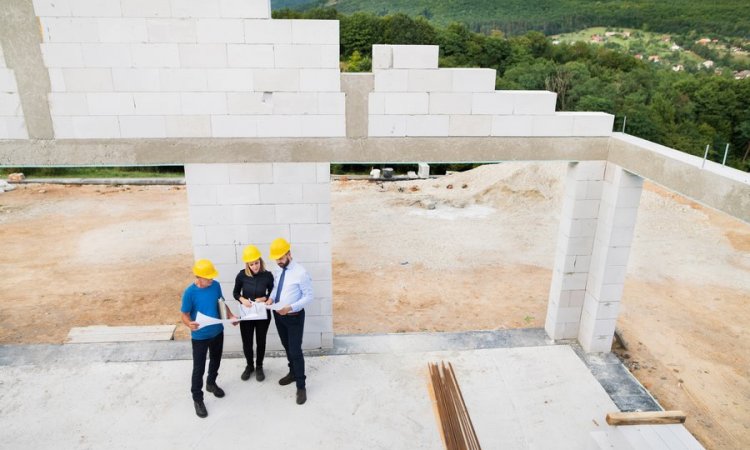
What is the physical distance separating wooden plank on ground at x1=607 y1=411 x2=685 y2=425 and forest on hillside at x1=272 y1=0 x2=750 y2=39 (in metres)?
77.8

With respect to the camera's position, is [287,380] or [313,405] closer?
[313,405]

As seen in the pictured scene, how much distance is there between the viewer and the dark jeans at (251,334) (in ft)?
19.9

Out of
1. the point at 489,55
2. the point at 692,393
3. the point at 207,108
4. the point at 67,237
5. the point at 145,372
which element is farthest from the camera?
the point at 489,55

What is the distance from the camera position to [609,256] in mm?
6703

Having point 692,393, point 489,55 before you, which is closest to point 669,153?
point 692,393

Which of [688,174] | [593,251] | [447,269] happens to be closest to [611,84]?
[447,269]

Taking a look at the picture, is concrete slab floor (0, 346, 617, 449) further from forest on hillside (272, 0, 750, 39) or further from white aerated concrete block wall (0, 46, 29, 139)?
forest on hillside (272, 0, 750, 39)

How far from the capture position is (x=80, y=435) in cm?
550

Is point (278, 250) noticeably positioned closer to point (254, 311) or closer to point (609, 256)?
point (254, 311)

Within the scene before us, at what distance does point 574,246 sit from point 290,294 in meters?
4.10

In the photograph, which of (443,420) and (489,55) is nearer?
(443,420)

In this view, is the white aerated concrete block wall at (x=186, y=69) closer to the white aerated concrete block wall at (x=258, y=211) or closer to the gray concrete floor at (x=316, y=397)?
the white aerated concrete block wall at (x=258, y=211)

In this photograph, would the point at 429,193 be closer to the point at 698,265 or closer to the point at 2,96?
the point at 698,265

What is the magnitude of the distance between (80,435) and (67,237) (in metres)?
9.22
